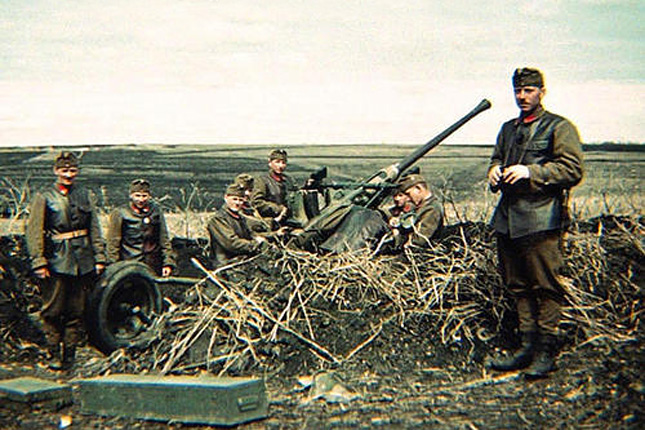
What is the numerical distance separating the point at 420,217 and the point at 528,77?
2460 millimetres

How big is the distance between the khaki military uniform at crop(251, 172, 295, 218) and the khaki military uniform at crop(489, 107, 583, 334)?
4.67 m

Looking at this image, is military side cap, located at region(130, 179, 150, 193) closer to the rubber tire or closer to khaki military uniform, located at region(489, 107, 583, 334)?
the rubber tire

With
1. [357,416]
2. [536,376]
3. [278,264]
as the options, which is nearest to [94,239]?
[278,264]

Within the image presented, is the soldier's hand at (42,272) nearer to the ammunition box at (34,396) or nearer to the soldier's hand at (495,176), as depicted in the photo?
the ammunition box at (34,396)

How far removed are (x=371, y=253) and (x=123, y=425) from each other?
3.15 m

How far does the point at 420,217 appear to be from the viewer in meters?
8.09

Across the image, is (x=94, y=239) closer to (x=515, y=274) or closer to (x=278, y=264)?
(x=278, y=264)

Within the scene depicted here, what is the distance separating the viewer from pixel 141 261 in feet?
29.0

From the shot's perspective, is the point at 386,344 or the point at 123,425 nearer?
the point at 123,425

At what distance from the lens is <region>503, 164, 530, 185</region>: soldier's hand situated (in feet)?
18.7

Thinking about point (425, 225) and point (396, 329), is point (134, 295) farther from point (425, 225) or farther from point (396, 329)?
point (425, 225)

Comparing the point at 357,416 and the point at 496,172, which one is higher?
the point at 496,172

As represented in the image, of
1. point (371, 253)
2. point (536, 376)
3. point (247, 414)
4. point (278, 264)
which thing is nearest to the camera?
point (247, 414)

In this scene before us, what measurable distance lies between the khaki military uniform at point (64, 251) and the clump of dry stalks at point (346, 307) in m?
0.79
